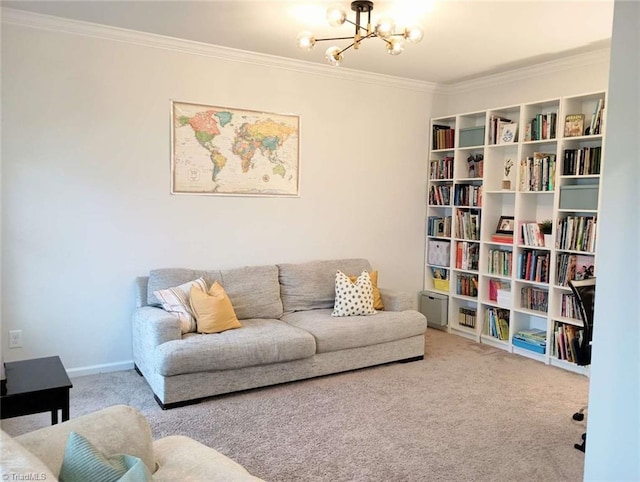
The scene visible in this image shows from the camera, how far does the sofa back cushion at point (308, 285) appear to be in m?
4.37

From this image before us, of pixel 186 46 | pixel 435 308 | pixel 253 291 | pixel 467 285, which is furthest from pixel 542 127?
pixel 186 46

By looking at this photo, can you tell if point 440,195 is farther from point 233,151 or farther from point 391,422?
point 391,422

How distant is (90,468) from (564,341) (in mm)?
3823

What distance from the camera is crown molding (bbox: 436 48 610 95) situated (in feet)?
13.6

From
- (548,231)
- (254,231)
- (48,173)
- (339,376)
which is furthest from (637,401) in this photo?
(48,173)

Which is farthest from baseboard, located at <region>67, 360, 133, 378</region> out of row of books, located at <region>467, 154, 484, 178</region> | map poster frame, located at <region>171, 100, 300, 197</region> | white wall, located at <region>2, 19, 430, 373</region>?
row of books, located at <region>467, 154, 484, 178</region>

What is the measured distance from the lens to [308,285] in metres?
4.42

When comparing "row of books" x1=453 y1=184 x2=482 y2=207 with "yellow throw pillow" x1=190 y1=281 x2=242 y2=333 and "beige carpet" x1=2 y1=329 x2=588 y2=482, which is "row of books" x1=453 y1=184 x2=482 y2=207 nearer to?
"beige carpet" x1=2 y1=329 x2=588 y2=482

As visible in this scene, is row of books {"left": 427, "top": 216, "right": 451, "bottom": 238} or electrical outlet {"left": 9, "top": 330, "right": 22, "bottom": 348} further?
row of books {"left": 427, "top": 216, "right": 451, "bottom": 238}

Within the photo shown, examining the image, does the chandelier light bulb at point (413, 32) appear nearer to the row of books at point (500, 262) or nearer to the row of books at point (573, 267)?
the row of books at point (573, 267)

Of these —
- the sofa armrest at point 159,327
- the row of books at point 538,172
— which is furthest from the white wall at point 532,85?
the sofa armrest at point 159,327

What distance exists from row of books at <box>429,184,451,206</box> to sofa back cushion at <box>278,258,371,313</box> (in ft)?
4.70

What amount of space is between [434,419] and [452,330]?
2160mm

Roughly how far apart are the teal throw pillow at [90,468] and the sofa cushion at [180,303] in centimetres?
217
